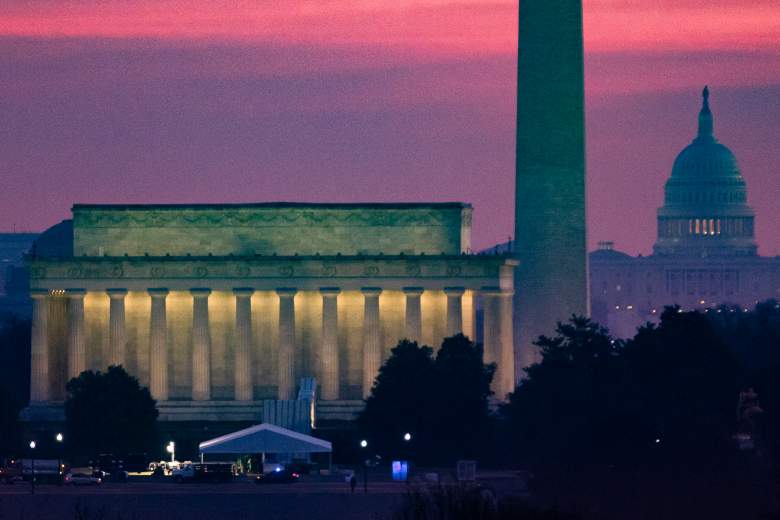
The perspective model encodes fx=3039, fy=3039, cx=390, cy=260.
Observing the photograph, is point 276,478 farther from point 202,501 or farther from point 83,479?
point 202,501

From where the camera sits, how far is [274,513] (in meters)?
165

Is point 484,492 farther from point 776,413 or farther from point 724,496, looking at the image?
point 776,413

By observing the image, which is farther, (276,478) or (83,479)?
(276,478)

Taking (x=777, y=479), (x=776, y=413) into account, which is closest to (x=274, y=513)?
(x=777, y=479)

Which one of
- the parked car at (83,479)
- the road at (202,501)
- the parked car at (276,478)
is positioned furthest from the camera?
the parked car at (276,478)

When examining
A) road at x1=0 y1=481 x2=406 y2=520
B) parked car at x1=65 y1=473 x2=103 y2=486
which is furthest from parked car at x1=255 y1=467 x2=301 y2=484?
parked car at x1=65 y1=473 x2=103 y2=486

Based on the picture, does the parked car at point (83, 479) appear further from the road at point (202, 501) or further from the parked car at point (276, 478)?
the parked car at point (276, 478)

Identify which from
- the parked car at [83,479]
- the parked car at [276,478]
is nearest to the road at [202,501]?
the parked car at [83,479]

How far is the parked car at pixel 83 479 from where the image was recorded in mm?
196625

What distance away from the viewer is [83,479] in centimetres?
19700

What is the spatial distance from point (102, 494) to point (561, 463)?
27353 millimetres

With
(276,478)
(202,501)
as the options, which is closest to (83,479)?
(276,478)

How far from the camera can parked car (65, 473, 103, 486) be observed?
196625 mm

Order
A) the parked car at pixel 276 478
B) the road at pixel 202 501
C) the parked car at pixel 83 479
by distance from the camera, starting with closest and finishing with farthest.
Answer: the road at pixel 202 501
the parked car at pixel 83 479
the parked car at pixel 276 478
